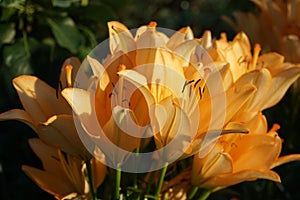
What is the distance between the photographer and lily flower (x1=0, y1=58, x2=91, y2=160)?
88cm

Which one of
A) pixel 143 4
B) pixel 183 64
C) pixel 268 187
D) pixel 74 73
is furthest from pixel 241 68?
pixel 143 4

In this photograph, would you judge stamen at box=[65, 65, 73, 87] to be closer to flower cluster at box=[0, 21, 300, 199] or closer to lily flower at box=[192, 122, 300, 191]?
flower cluster at box=[0, 21, 300, 199]

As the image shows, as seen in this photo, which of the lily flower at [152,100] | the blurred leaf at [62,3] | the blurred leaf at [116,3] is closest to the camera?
the lily flower at [152,100]

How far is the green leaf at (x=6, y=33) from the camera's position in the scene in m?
1.16

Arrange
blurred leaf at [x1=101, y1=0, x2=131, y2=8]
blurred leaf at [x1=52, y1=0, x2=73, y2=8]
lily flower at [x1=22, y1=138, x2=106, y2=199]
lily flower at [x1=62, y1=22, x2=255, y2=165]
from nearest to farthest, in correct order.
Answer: lily flower at [x1=62, y1=22, x2=255, y2=165]
lily flower at [x1=22, y1=138, x2=106, y2=199]
blurred leaf at [x1=52, y1=0, x2=73, y2=8]
blurred leaf at [x1=101, y1=0, x2=131, y2=8]

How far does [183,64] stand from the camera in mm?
913

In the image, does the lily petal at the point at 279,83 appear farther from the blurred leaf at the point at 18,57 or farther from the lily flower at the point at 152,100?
the blurred leaf at the point at 18,57

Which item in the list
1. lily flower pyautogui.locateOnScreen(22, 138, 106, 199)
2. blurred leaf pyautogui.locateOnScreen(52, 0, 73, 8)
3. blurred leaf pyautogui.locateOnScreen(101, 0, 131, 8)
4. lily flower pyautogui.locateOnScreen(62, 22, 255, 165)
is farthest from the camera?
blurred leaf pyautogui.locateOnScreen(101, 0, 131, 8)

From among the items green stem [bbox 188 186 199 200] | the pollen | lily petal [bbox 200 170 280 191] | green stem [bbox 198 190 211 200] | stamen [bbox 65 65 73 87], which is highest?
the pollen

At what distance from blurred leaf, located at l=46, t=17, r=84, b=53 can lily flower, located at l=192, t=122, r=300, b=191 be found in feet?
1.12

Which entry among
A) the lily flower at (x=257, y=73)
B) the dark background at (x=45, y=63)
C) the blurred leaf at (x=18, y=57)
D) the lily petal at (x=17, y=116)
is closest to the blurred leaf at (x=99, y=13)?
the dark background at (x=45, y=63)

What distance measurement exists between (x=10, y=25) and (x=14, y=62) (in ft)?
0.20

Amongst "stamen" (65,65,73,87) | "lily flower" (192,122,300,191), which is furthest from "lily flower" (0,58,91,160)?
"lily flower" (192,122,300,191)

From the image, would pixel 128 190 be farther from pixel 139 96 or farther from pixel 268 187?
pixel 268 187
